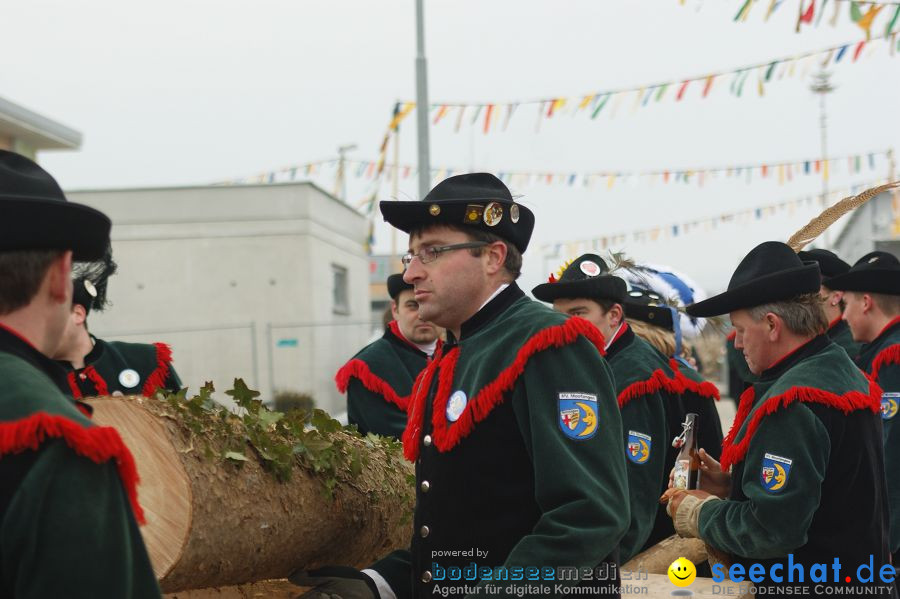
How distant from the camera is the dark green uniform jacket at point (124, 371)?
15.3 ft

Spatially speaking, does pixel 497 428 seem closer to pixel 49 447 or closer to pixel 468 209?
pixel 468 209

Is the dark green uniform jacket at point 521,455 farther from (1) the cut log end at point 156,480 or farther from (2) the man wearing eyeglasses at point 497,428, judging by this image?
(1) the cut log end at point 156,480

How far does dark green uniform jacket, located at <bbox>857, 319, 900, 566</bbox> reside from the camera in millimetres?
4594

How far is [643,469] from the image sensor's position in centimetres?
407

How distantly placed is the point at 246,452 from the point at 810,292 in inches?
82.8

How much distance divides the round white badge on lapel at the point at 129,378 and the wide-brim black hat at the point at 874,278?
377 cm

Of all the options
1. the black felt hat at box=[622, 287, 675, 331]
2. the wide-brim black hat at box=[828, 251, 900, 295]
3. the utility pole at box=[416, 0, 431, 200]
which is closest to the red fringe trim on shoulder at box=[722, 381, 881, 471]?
the wide-brim black hat at box=[828, 251, 900, 295]

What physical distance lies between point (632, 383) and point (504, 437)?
182 cm

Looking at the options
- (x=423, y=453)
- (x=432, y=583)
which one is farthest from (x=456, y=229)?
(x=432, y=583)

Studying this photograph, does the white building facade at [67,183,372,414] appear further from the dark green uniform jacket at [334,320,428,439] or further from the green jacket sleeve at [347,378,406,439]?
the green jacket sleeve at [347,378,406,439]

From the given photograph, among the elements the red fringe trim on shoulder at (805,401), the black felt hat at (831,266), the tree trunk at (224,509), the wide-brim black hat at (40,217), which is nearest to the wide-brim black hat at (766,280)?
the red fringe trim on shoulder at (805,401)

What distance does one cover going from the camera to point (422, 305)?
2.95 m

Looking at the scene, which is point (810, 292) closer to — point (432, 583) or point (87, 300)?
point (432, 583)

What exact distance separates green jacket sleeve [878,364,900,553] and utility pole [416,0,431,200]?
21.5 feet
